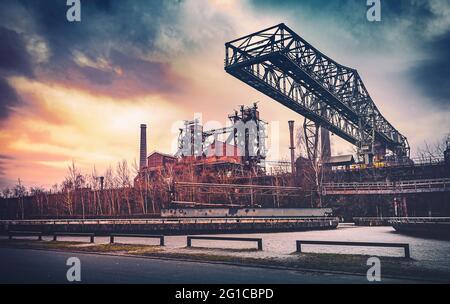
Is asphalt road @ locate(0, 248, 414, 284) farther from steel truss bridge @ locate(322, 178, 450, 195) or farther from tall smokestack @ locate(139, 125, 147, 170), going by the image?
tall smokestack @ locate(139, 125, 147, 170)

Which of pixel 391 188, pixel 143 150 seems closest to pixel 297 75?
pixel 391 188

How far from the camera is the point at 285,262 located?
1091 cm

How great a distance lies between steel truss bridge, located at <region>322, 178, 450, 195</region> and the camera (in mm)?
35281

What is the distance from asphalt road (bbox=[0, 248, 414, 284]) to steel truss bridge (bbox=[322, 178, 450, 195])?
32.2m

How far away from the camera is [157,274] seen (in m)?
9.26

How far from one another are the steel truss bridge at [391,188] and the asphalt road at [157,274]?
32197mm

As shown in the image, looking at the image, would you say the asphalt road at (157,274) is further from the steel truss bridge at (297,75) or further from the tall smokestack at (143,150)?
the tall smokestack at (143,150)

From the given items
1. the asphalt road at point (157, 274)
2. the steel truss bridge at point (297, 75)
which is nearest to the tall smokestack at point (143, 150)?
the steel truss bridge at point (297, 75)

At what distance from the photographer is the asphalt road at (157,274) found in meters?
8.35

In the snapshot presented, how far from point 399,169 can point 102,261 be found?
44.8 metres

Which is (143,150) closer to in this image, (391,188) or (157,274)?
(391,188)

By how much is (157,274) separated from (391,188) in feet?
121

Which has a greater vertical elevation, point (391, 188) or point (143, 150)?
point (143, 150)
